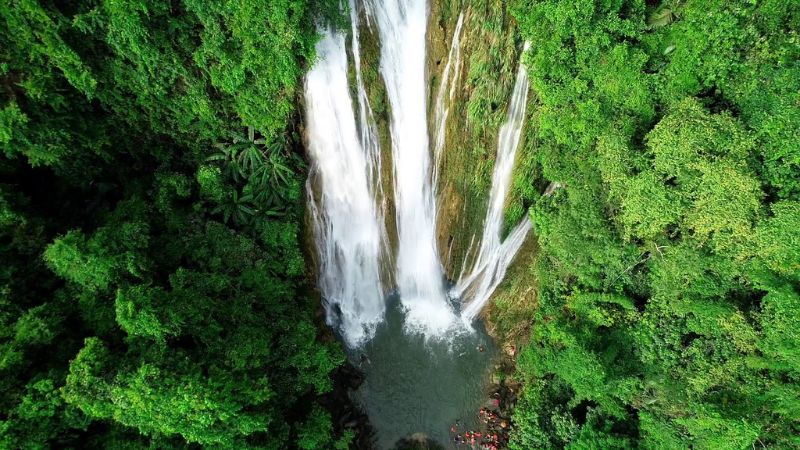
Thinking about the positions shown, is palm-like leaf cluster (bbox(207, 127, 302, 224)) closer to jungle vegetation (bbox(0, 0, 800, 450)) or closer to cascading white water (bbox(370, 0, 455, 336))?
jungle vegetation (bbox(0, 0, 800, 450))

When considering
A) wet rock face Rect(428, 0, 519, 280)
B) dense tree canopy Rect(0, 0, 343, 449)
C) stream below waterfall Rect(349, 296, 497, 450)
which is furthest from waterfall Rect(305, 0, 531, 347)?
dense tree canopy Rect(0, 0, 343, 449)

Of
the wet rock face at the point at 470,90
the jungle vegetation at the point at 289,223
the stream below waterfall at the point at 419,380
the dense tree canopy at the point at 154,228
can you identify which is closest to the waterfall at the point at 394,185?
the wet rock face at the point at 470,90

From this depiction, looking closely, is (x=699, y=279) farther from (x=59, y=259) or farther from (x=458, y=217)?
(x=59, y=259)

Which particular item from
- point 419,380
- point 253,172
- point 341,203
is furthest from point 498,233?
point 253,172

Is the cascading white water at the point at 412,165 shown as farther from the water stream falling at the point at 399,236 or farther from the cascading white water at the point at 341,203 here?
the cascading white water at the point at 341,203

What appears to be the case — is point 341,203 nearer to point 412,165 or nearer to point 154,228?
point 412,165

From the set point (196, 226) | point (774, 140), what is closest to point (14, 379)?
point (196, 226)
